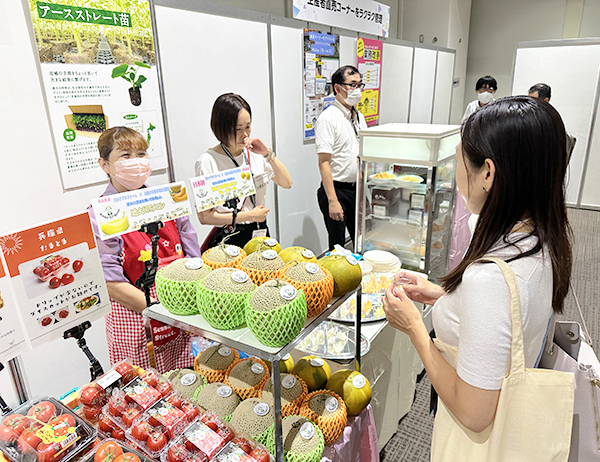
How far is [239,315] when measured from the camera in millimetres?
1141

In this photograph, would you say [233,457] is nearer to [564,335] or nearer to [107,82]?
[564,335]

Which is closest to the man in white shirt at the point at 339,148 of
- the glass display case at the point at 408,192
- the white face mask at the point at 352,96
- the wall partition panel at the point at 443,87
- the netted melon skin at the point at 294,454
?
the white face mask at the point at 352,96

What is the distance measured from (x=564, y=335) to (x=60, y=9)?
261 cm

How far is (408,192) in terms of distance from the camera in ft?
9.30

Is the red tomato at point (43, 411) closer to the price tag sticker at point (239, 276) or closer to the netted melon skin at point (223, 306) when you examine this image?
the netted melon skin at point (223, 306)

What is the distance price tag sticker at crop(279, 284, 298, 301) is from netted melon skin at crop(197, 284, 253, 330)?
3.9 inches

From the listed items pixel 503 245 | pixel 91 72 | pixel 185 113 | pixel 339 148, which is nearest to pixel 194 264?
pixel 503 245

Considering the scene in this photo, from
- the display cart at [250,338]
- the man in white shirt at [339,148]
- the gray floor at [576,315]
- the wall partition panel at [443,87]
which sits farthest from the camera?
the wall partition panel at [443,87]

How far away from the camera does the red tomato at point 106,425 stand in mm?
1168

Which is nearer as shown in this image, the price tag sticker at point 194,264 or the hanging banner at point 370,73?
the price tag sticker at point 194,264

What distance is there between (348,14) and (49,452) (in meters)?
4.69

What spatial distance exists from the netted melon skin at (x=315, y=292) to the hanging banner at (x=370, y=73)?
→ 393 cm

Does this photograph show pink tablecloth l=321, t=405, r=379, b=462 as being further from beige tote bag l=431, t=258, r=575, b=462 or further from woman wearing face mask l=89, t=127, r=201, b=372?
woman wearing face mask l=89, t=127, r=201, b=372

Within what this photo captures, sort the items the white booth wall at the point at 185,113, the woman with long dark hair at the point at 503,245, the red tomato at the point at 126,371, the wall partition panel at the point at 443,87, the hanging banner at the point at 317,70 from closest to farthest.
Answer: the woman with long dark hair at the point at 503,245, the red tomato at the point at 126,371, the white booth wall at the point at 185,113, the hanging banner at the point at 317,70, the wall partition panel at the point at 443,87
